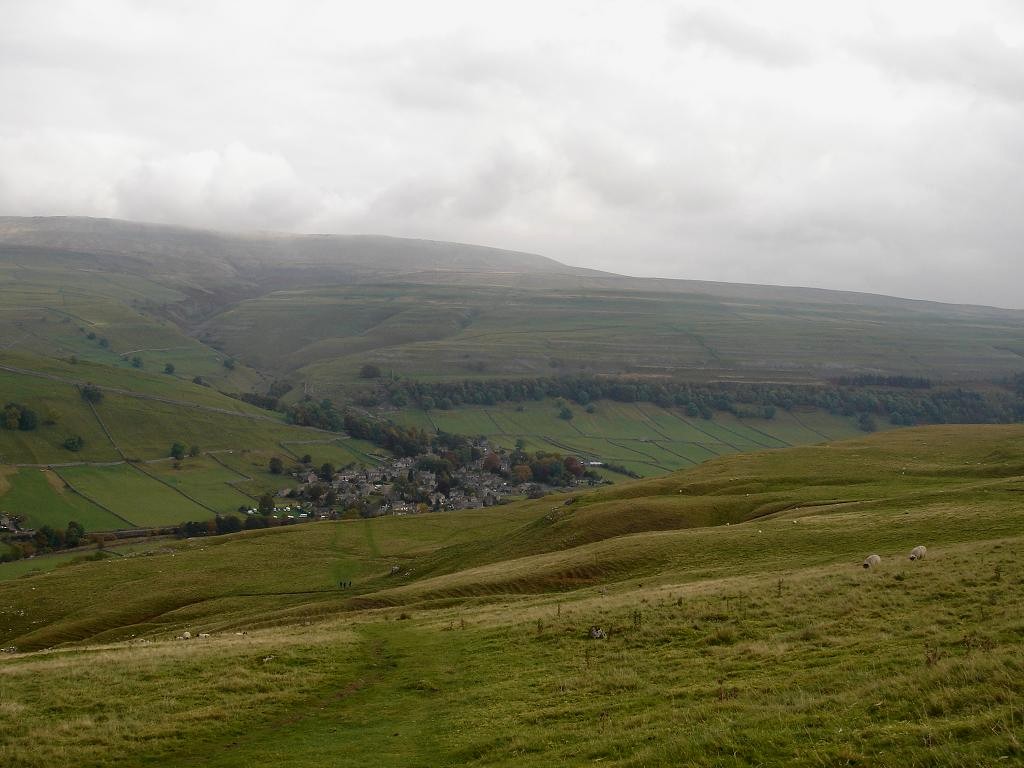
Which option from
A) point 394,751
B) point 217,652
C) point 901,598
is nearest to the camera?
point 394,751

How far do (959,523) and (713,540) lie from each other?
50.0ft

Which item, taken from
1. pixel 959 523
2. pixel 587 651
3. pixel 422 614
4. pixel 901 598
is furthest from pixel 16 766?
pixel 959 523

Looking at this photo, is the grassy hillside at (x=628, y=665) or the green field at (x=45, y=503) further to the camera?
the green field at (x=45, y=503)

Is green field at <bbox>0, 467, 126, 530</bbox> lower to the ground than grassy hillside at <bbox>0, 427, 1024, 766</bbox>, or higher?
lower

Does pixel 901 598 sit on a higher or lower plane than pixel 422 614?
higher

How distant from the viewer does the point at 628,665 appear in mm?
26953

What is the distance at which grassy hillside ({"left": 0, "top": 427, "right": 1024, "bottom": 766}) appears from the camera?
1769 cm

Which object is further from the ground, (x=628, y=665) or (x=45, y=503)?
(x=628, y=665)

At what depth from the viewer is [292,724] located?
25938 millimetres

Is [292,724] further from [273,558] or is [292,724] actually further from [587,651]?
[273,558]

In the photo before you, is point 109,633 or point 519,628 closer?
point 519,628

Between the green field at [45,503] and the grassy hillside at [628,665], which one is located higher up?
the grassy hillside at [628,665]

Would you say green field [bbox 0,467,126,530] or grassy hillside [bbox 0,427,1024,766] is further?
green field [bbox 0,467,126,530]

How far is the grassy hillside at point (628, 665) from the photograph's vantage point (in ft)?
58.0
